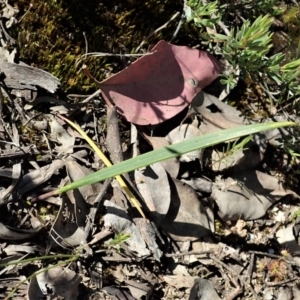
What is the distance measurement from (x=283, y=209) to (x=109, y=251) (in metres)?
0.83

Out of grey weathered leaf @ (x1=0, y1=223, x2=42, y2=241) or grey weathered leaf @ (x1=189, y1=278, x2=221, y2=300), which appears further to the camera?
grey weathered leaf @ (x1=189, y1=278, x2=221, y2=300)

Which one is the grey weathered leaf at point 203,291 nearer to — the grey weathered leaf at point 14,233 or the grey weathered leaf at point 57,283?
the grey weathered leaf at point 57,283

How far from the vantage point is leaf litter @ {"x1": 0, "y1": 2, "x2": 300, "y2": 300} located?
2059 mm

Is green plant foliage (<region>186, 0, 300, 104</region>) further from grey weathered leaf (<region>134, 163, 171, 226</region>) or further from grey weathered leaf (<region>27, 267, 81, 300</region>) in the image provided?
grey weathered leaf (<region>27, 267, 81, 300</region>)

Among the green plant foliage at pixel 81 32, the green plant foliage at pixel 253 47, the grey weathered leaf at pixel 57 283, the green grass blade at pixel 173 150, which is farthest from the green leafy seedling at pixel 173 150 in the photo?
the green plant foliage at pixel 81 32

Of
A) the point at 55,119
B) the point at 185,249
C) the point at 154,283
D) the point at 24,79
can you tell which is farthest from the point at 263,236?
the point at 24,79

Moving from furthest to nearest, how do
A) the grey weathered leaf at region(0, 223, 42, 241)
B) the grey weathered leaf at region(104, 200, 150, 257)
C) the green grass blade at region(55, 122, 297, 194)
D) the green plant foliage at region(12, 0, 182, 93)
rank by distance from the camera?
the green plant foliage at region(12, 0, 182, 93) < the grey weathered leaf at region(104, 200, 150, 257) < the grey weathered leaf at region(0, 223, 42, 241) < the green grass blade at region(55, 122, 297, 194)

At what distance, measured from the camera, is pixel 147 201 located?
2164 mm

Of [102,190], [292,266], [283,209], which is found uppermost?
[102,190]

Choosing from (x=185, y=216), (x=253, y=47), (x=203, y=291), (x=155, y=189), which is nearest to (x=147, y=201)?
(x=155, y=189)

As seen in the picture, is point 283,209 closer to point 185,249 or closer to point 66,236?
point 185,249

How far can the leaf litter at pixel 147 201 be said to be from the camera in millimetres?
2059

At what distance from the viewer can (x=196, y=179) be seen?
2297 mm

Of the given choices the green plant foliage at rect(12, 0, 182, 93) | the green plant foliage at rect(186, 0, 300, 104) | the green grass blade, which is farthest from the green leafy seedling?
the green plant foliage at rect(12, 0, 182, 93)
